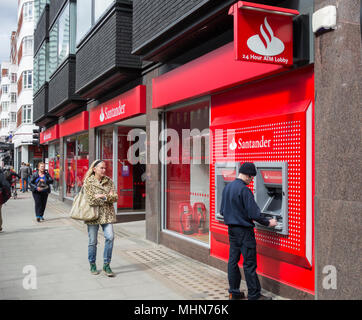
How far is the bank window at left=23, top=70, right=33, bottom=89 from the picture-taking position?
40906mm

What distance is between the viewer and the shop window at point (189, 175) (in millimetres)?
7762

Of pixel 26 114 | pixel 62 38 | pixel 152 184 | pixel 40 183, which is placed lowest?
pixel 40 183

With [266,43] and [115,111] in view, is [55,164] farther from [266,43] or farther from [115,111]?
[266,43]

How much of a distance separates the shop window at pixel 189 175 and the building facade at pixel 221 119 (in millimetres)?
36

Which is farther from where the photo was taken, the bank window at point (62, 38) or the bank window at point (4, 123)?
the bank window at point (4, 123)

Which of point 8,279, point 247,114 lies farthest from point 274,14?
point 8,279

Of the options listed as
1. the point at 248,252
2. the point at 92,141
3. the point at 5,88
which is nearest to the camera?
the point at 248,252

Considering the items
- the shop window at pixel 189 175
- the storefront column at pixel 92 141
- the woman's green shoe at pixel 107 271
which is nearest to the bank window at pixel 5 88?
the storefront column at pixel 92 141

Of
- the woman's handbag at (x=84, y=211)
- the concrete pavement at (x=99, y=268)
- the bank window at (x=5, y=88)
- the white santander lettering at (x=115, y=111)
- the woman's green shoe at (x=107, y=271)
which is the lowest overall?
the concrete pavement at (x=99, y=268)

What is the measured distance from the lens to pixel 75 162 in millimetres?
17047

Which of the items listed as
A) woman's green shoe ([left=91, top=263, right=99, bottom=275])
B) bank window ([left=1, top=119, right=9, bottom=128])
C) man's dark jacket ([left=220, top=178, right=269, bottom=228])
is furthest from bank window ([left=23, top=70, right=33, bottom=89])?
man's dark jacket ([left=220, top=178, right=269, bottom=228])

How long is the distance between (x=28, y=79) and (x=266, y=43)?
39.5m

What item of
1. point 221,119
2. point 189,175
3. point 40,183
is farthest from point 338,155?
point 40,183

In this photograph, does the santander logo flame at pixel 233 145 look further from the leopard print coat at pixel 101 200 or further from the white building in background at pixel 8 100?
the white building in background at pixel 8 100
